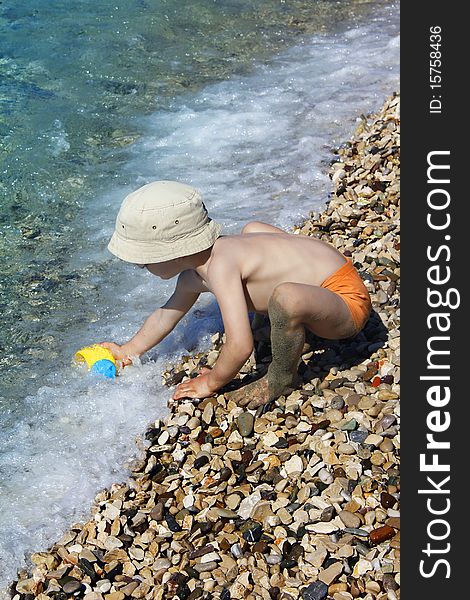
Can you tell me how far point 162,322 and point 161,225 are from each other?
78cm

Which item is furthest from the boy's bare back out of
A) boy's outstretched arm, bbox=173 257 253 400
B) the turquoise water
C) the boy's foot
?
the turquoise water

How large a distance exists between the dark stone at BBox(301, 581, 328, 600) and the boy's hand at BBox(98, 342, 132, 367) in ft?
6.04

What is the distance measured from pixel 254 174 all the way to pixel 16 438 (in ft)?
10.6

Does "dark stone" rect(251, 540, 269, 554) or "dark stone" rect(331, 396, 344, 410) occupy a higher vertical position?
"dark stone" rect(331, 396, 344, 410)

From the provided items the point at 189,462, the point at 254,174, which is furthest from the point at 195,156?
the point at 189,462

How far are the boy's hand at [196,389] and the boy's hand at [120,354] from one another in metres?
0.43

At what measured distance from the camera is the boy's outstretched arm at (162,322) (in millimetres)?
4414

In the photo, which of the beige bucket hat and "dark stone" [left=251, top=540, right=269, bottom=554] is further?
the beige bucket hat

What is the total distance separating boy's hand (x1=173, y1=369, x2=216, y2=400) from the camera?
14.0ft

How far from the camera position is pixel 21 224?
6.37m

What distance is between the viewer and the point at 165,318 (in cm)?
453

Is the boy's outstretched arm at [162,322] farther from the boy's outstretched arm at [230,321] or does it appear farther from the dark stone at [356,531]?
the dark stone at [356,531]

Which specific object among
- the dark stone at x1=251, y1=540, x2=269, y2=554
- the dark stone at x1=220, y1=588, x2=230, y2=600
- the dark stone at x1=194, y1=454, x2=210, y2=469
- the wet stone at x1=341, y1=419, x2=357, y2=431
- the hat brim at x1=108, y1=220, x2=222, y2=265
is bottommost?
the dark stone at x1=194, y1=454, x2=210, y2=469

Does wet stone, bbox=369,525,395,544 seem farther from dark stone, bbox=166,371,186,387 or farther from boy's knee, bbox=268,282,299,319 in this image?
dark stone, bbox=166,371,186,387
